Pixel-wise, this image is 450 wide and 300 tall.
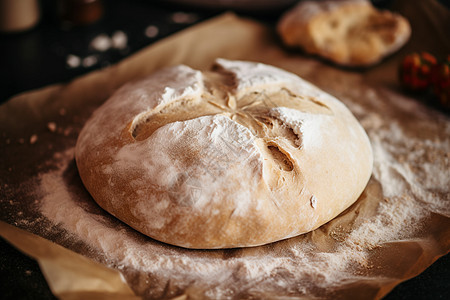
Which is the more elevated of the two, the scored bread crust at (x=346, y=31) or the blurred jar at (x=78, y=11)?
the blurred jar at (x=78, y=11)

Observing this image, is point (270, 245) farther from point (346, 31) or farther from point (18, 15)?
point (18, 15)

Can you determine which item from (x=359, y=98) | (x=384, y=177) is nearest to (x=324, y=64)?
(x=359, y=98)

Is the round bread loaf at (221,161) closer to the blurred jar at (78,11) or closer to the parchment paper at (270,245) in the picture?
the parchment paper at (270,245)

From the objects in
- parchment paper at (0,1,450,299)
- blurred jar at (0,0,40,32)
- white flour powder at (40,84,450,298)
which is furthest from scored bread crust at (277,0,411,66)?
blurred jar at (0,0,40,32)


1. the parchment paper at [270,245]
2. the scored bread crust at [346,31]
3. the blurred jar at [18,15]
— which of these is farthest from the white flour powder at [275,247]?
the blurred jar at [18,15]

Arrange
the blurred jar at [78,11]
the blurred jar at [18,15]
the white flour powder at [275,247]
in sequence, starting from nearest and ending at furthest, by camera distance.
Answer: the white flour powder at [275,247]
the blurred jar at [18,15]
the blurred jar at [78,11]

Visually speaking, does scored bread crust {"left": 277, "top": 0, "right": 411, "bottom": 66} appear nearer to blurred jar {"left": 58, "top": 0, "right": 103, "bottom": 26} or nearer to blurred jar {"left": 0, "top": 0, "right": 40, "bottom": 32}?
blurred jar {"left": 58, "top": 0, "right": 103, "bottom": 26}
